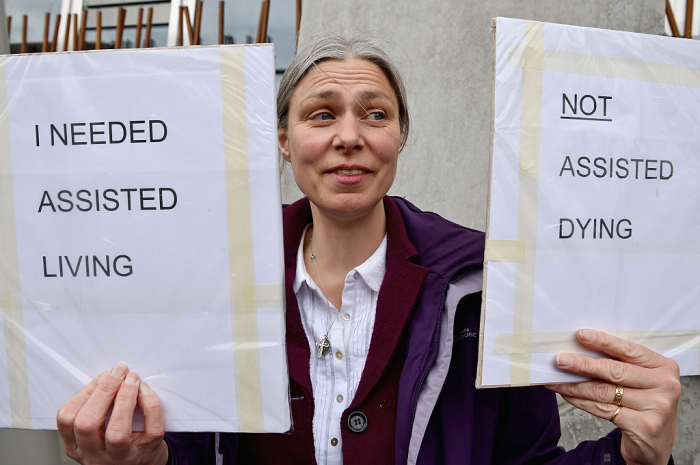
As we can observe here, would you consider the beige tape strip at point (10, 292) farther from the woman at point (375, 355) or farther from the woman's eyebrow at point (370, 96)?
the woman's eyebrow at point (370, 96)

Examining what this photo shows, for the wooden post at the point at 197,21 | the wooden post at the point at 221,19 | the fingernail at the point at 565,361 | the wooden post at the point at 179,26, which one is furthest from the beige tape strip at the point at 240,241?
the wooden post at the point at 179,26

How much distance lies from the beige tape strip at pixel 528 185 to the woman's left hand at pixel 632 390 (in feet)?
0.36

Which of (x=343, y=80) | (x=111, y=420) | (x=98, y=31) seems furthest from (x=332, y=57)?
(x=98, y=31)

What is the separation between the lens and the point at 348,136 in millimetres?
1418

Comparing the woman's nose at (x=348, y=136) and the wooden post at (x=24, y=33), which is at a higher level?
the wooden post at (x=24, y=33)

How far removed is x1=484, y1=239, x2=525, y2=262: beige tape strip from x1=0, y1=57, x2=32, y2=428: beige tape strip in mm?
1083

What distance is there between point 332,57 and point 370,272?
633 millimetres

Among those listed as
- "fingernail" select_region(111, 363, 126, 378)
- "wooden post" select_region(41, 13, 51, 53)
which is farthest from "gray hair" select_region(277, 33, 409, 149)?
"wooden post" select_region(41, 13, 51, 53)

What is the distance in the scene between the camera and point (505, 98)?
1203mm

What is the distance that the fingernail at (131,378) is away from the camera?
123cm

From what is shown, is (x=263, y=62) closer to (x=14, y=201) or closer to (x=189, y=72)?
(x=189, y=72)

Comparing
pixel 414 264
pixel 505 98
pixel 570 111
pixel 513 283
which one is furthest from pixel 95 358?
pixel 570 111

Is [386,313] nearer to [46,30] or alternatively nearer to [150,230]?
[150,230]

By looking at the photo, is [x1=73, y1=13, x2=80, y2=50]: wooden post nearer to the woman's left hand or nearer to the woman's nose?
the woman's nose
